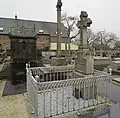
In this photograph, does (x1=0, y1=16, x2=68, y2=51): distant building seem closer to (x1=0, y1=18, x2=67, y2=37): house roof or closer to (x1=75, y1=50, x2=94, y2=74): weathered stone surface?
(x1=0, y1=18, x2=67, y2=37): house roof

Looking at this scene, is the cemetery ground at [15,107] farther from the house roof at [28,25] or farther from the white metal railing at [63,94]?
the house roof at [28,25]

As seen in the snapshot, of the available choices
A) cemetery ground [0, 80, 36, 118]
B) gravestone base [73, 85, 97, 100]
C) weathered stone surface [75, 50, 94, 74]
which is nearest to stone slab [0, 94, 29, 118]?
cemetery ground [0, 80, 36, 118]

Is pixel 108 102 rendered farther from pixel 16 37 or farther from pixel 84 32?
pixel 16 37

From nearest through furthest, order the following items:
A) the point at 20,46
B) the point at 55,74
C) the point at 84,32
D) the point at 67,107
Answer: the point at 67,107 → the point at 84,32 → the point at 55,74 → the point at 20,46

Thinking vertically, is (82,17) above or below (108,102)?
above

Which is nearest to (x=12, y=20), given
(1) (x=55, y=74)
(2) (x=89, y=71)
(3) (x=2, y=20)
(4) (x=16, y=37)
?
(3) (x=2, y=20)

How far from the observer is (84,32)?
7215mm

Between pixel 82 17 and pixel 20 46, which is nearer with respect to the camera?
pixel 82 17

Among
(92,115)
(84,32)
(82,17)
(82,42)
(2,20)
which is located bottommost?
(92,115)

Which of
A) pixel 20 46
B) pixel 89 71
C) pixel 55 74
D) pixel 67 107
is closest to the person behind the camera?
pixel 67 107

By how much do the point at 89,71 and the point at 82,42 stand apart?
62.1 inches

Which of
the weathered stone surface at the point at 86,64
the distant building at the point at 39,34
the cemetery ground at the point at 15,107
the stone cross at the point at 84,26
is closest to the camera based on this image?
the cemetery ground at the point at 15,107

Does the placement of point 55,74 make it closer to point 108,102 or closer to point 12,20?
point 108,102

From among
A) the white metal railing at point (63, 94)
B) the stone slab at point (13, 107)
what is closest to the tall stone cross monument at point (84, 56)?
the white metal railing at point (63, 94)
